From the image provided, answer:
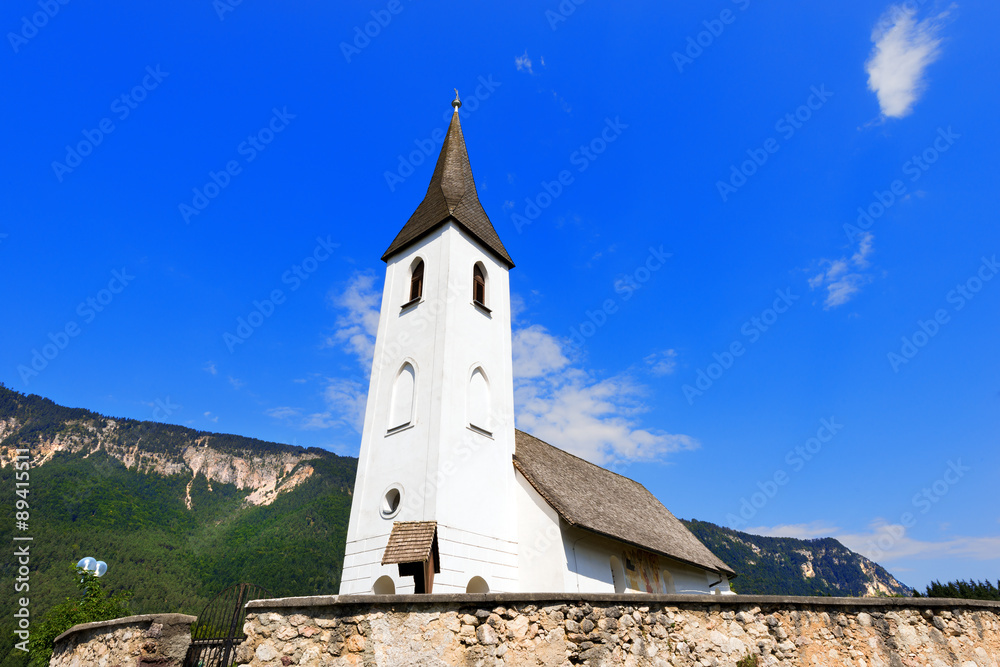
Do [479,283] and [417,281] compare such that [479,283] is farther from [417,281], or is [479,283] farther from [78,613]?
[78,613]

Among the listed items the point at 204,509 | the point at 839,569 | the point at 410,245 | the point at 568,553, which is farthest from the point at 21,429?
the point at 839,569

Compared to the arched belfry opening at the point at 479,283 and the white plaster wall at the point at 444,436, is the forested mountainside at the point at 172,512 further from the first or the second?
the arched belfry opening at the point at 479,283

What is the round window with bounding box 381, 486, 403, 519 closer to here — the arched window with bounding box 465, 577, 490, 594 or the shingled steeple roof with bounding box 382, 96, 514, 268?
the arched window with bounding box 465, 577, 490, 594

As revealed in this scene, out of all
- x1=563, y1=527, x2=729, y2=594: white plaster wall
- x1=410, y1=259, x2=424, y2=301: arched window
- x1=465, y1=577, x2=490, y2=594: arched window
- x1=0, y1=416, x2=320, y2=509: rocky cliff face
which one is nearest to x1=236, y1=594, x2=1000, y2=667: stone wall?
x1=563, y1=527, x2=729, y2=594: white plaster wall

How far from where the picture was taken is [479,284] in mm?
19609

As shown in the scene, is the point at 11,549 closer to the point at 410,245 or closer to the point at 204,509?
the point at 204,509

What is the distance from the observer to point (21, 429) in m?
90.0

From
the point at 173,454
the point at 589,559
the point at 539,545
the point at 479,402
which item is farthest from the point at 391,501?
the point at 173,454

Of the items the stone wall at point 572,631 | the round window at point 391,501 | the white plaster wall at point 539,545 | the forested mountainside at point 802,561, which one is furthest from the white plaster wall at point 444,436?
the forested mountainside at point 802,561

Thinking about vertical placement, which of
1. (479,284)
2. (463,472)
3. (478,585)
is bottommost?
(478,585)

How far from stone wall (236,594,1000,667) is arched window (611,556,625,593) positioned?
9.97 metres

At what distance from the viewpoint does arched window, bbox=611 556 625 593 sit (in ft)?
54.7

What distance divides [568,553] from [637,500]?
10835 mm

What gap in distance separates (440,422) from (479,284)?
6527 mm
